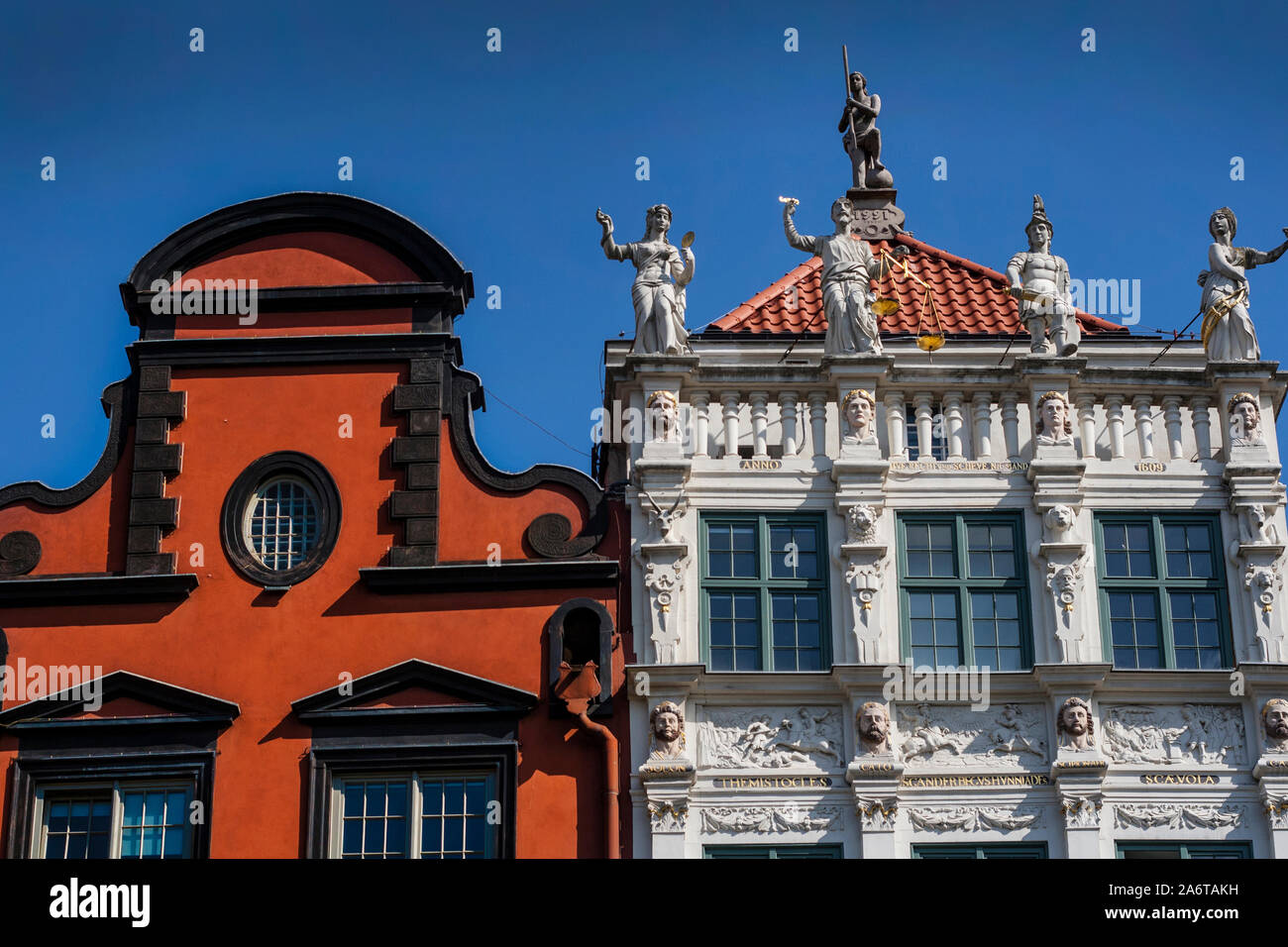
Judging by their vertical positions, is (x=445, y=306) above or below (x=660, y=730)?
above

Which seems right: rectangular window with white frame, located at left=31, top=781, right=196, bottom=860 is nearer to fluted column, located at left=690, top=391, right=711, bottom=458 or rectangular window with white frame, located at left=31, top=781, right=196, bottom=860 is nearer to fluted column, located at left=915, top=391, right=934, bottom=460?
fluted column, located at left=690, top=391, right=711, bottom=458

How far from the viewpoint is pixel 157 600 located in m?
24.8

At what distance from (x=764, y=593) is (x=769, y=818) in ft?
8.10

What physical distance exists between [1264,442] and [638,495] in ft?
22.9

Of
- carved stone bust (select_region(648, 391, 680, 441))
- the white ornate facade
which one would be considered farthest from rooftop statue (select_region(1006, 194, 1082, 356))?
carved stone bust (select_region(648, 391, 680, 441))

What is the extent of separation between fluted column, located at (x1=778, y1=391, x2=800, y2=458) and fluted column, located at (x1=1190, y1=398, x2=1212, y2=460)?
4496 millimetres

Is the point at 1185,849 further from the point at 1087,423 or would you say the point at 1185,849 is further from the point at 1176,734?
the point at 1087,423

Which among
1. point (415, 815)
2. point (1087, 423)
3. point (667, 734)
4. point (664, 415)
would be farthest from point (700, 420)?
point (415, 815)

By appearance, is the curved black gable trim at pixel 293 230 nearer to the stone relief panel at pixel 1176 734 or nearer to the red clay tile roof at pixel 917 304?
the red clay tile roof at pixel 917 304

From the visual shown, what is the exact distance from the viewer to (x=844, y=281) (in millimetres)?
26234

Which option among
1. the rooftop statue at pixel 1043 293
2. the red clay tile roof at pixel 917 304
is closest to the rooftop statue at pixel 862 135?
the red clay tile roof at pixel 917 304

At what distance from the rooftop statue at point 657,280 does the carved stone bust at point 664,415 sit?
0.53m
